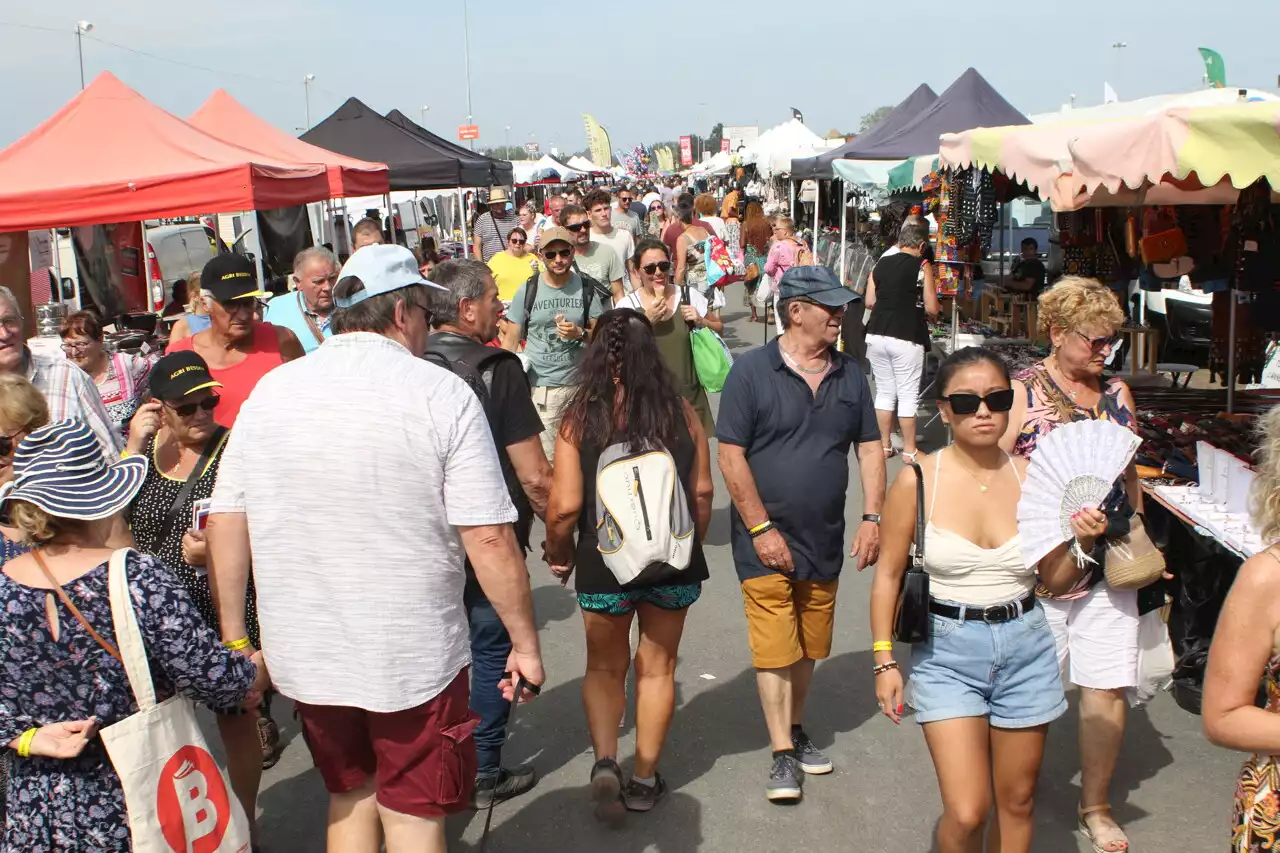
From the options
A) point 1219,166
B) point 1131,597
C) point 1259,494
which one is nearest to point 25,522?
point 1259,494

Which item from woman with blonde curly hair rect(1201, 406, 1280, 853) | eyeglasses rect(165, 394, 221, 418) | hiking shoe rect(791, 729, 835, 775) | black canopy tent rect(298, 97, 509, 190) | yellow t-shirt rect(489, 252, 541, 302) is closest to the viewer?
woman with blonde curly hair rect(1201, 406, 1280, 853)

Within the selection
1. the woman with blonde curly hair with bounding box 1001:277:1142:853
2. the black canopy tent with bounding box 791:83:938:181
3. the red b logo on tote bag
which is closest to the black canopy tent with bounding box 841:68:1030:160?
the black canopy tent with bounding box 791:83:938:181

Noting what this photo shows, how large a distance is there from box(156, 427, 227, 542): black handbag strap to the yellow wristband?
4.30 ft

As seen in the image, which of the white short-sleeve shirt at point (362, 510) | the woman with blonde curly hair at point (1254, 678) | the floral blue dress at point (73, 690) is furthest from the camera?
the white short-sleeve shirt at point (362, 510)

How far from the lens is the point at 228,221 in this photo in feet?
71.7

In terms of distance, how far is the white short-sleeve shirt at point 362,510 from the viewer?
2.68 m

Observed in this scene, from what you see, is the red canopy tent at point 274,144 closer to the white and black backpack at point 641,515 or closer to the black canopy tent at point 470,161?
the black canopy tent at point 470,161

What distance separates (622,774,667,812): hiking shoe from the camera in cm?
413

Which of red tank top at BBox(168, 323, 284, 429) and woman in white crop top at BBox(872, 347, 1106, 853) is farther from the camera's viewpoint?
red tank top at BBox(168, 323, 284, 429)

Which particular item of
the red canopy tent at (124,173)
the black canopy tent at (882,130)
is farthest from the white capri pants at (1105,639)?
the black canopy tent at (882,130)

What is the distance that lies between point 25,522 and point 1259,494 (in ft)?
9.00

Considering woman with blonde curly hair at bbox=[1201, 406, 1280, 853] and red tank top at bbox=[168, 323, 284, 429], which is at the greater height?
red tank top at bbox=[168, 323, 284, 429]

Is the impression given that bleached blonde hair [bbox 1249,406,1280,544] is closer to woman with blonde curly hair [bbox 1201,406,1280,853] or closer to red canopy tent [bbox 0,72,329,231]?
woman with blonde curly hair [bbox 1201,406,1280,853]

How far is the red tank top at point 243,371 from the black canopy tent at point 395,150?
33.8 feet
